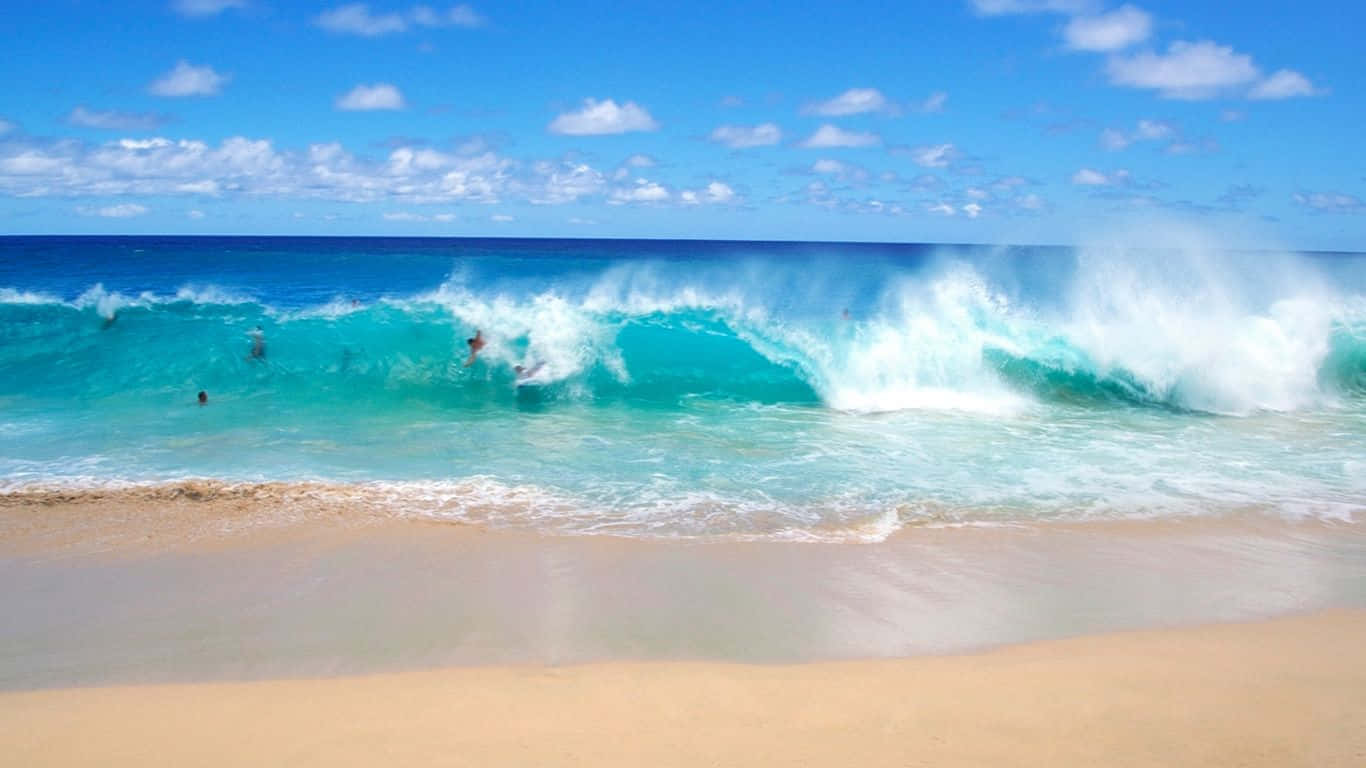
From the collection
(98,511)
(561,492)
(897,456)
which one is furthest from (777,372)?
(98,511)

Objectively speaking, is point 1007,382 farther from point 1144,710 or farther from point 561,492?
point 1144,710

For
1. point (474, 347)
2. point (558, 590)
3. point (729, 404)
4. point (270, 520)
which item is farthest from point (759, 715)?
point (474, 347)

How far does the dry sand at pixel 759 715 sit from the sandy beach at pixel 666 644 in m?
0.02

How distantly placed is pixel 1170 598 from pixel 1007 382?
9151 millimetres

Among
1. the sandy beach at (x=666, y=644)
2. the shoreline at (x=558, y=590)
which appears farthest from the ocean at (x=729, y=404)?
the sandy beach at (x=666, y=644)

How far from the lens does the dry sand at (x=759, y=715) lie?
12.6 ft

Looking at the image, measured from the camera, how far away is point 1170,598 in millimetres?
5855

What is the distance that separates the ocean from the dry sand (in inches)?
98.5

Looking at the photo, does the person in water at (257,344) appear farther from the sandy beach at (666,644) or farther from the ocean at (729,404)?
the sandy beach at (666,644)

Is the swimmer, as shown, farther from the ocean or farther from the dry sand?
the dry sand

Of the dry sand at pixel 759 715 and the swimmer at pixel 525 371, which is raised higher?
the swimmer at pixel 525 371

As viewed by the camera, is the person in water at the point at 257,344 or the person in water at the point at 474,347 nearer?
the person in water at the point at 474,347

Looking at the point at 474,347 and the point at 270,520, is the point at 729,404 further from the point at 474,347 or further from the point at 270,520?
the point at 270,520

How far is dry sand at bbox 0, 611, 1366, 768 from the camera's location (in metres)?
3.84
